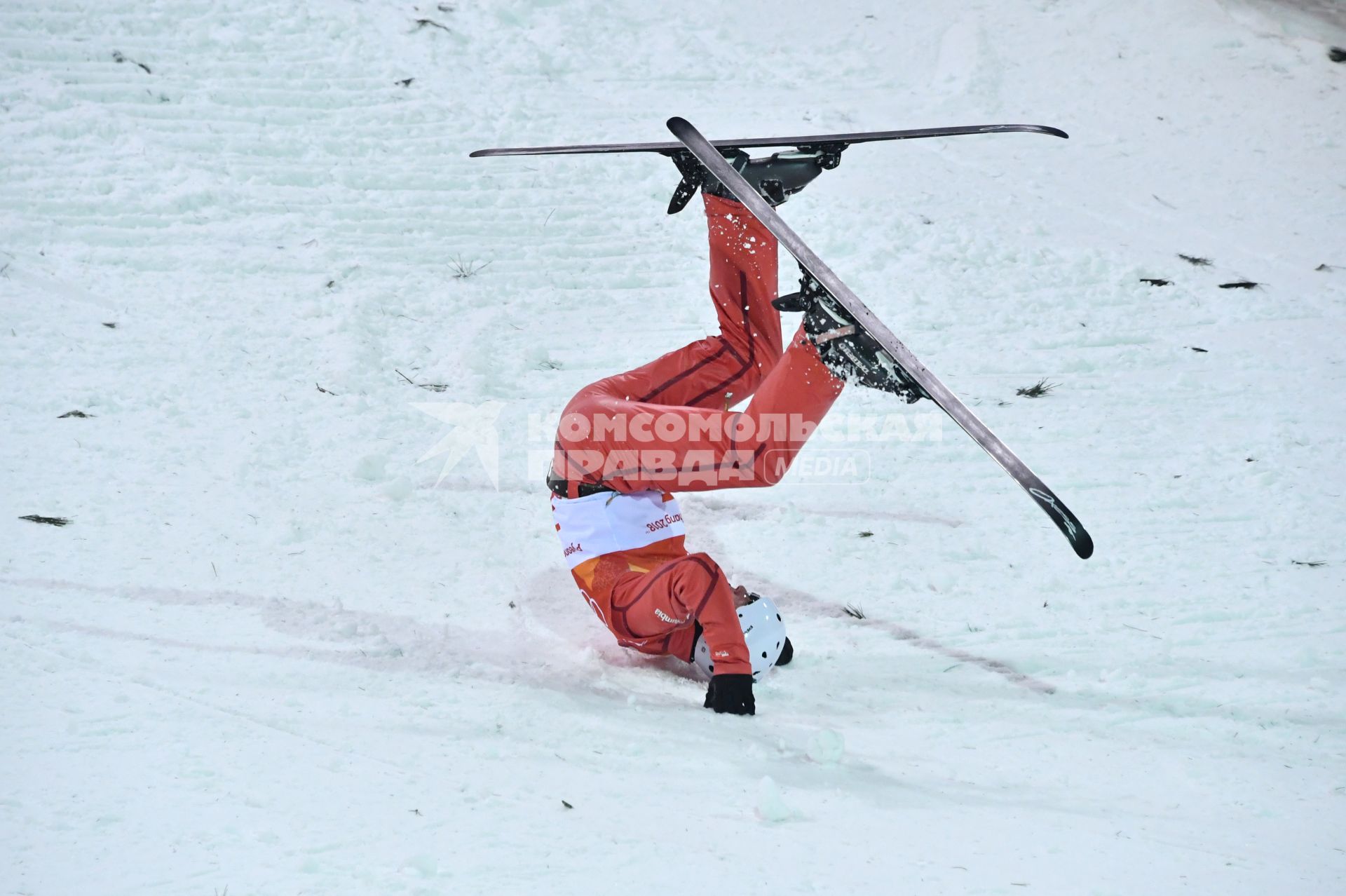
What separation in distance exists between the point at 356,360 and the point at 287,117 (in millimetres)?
2070

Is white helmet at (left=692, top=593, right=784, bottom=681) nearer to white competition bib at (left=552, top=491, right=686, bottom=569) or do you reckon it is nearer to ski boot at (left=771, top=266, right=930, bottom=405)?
white competition bib at (left=552, top=491, right=686, bottom=569)

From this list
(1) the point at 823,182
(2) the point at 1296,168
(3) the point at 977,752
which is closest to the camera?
(3) the point at 977,752

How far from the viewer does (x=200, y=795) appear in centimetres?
236

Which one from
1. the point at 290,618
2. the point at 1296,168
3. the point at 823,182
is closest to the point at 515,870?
the point at 290,618

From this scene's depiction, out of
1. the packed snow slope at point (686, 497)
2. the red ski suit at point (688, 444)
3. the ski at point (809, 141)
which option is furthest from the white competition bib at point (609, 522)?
the ski at point (809, 141)

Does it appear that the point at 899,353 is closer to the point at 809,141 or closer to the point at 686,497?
the point at 809,141

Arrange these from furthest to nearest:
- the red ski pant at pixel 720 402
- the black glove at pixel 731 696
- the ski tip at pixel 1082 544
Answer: the black glove at pixel 731 696 < the red ski pant at pixel 720 402 < the ski tip at pixel 1082 544

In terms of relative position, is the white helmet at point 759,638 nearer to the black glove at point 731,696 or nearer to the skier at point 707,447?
the skier at point 707,447

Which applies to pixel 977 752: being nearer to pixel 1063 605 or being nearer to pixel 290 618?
pixel 1063 605

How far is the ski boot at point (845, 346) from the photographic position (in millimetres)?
2660

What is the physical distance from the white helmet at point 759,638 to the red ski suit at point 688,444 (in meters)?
0.07

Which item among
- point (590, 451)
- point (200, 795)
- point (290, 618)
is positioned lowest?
point (290, 618)

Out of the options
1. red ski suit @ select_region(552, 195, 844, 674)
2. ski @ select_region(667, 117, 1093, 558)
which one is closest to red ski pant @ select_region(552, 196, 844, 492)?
red ski suit @ select_region(552, 195, 844, 674)

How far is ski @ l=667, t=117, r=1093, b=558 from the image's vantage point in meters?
2.45
